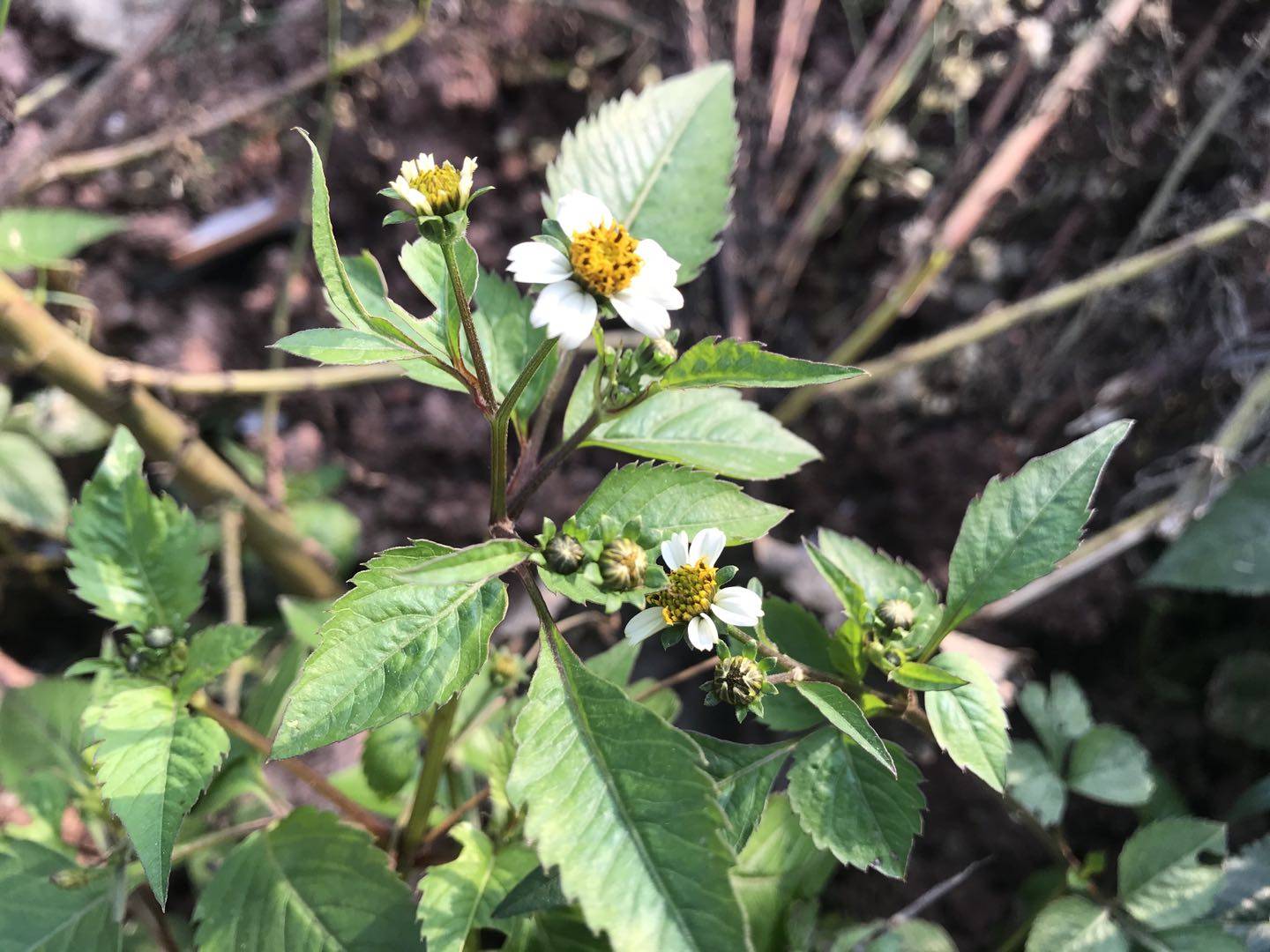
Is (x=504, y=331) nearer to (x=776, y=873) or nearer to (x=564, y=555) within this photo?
(x=564, y=555)

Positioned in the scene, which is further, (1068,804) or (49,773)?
(1068,804)

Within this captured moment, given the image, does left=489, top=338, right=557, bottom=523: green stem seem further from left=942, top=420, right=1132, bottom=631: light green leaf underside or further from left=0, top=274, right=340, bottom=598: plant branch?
left=0, top=274, right=340, bottom=598: plant branch

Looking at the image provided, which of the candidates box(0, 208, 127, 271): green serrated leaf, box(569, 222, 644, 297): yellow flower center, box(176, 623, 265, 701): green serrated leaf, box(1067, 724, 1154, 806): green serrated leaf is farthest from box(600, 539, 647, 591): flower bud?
box(0, 208, 127, 271): green serrated leaf

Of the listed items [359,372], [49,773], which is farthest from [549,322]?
[359,372]

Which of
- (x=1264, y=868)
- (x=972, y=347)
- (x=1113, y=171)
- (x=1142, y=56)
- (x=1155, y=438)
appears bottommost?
(x=1264, y=868)

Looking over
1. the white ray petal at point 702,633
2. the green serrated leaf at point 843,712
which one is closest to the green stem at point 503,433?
the white ray petal at point 702,633

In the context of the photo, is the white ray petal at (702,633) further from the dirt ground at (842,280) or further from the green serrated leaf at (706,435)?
the dirt ground at (842,280)

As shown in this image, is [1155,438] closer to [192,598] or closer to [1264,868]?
[1264,868]

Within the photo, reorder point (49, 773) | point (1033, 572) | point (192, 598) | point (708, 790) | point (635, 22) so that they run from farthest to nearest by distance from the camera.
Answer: point (635, 22) → point (49, 773) → point (192, 598) → point (1033, 572) → point (708, 790)
